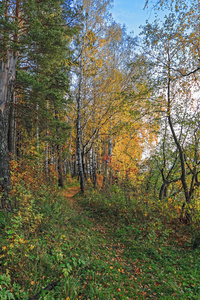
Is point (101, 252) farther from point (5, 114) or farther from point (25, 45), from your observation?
point (25, 45)

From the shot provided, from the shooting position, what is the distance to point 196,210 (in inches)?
233

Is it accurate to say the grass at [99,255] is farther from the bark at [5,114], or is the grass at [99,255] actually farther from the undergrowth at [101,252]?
the bark at [5,114]

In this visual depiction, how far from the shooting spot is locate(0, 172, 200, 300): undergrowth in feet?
9.76

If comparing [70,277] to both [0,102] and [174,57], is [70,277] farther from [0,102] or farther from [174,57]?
[174,57]

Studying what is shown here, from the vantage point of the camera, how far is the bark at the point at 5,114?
5.19 metres

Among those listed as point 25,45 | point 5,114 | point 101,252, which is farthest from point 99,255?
point 25,45

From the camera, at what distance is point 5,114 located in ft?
18.2

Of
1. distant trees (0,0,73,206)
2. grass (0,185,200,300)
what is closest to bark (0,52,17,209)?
distant trees (0,0,73,206)

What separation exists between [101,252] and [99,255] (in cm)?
24

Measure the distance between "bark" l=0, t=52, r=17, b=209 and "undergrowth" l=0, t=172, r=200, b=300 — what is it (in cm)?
38

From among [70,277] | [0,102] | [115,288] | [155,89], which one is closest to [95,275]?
[115,288]

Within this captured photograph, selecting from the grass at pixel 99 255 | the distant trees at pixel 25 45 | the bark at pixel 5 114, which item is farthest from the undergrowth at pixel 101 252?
the distant trees at pixel 25 45

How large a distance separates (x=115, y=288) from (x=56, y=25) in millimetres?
8394

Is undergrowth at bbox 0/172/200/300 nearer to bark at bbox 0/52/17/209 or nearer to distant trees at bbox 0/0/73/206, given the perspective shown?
bark at bbox 0/52/17/209
